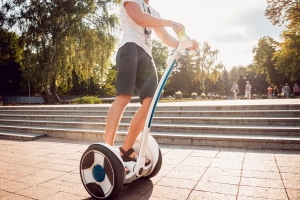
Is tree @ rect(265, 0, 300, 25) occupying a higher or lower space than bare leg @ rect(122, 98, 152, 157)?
higher

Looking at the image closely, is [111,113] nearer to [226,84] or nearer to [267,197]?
[267,197]

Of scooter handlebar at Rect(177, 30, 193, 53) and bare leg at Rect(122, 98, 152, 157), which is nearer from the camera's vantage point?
scooter handlebar at Rect(177, 30, 193, 53)

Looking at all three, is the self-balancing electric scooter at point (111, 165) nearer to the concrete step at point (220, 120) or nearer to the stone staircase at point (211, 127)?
the stone staircase at point (211, 127)

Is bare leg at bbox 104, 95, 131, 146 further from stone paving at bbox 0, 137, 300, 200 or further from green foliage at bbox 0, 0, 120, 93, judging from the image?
green foliage at bbox 0, 0, 120, 93

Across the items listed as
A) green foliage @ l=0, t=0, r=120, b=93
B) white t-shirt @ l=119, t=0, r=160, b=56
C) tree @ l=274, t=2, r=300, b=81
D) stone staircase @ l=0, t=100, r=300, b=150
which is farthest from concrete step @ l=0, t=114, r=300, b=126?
tree @ l=274, t=2, r=300, b=81

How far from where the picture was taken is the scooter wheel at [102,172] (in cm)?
209

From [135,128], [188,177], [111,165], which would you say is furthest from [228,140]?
[111,165]

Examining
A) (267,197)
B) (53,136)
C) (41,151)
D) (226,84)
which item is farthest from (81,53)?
(226,84)

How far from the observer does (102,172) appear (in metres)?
2.20

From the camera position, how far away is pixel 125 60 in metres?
2.36

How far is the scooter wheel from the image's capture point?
82.4 inches

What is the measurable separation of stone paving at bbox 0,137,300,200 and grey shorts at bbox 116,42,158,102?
1.06m

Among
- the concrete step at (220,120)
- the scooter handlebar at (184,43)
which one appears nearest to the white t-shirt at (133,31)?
the scooter handlebar at (184,43)

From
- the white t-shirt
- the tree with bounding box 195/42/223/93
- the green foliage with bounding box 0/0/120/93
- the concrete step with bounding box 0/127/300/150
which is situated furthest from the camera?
the tree with bounding box 195/42/223/93
